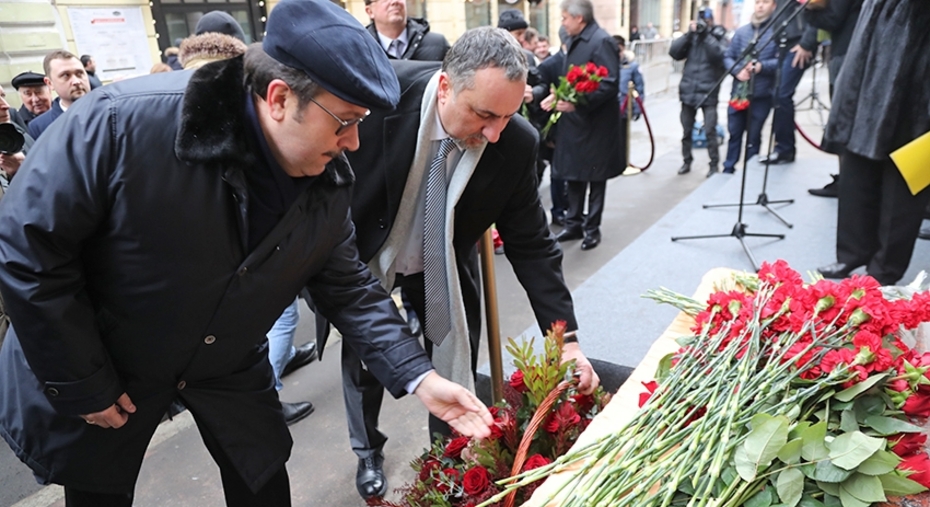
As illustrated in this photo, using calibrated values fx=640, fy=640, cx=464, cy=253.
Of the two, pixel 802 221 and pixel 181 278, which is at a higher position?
pixel 181 278

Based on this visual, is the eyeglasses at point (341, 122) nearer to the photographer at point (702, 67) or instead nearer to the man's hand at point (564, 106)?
the man's hand at point (564, 106)

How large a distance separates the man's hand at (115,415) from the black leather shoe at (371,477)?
1065 millimetres

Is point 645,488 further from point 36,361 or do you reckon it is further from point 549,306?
point 36,361

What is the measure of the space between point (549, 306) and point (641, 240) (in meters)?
2.48

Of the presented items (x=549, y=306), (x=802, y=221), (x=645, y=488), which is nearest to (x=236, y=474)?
(x=549, y=306)

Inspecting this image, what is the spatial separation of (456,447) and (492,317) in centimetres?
62

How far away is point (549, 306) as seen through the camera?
1796mm

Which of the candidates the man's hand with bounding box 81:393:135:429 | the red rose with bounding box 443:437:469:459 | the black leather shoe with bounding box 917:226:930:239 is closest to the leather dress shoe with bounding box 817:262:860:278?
the black leather shoe with bounding box 917:226:930:239

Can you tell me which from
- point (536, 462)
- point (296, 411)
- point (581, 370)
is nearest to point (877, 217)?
point (581, 370)

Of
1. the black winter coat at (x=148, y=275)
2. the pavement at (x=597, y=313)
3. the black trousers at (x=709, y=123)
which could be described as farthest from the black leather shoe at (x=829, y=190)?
the black winter coat at (x=148, y=275)

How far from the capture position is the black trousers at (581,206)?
4.66m

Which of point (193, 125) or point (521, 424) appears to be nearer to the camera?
point (193, 125)

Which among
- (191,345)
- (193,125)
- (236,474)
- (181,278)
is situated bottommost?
(236,474)

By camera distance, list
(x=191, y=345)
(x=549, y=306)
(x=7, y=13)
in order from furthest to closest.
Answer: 1. (x=7, y=13)
2. (x=549, y=306)
3. (x=191, y=345)
